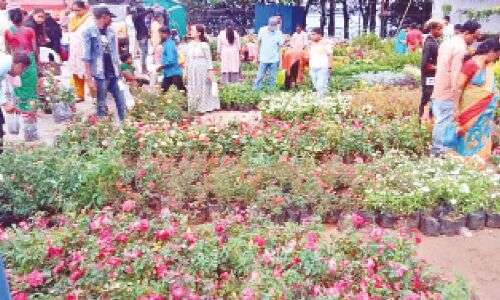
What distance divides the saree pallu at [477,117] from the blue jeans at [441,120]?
0.11m

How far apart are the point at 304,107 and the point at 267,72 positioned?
3.41 meters

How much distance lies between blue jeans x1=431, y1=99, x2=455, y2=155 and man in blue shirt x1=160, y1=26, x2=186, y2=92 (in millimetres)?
4293

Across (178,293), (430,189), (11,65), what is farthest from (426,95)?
(11,65)

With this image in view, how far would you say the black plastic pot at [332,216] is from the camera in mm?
5520

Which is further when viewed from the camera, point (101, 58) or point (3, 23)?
point (3, 23)

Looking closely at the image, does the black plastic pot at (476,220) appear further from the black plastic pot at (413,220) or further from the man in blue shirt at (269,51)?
the man in blue shirt at (269,51)

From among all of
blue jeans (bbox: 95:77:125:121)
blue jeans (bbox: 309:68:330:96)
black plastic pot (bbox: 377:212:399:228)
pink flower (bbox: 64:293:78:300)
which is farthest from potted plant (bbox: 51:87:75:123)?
pink flower (bbox: 64:293:78:300)

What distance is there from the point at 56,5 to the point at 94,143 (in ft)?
47.1

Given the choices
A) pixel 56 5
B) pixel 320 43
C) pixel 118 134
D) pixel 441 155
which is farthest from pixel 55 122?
pixel 56 5

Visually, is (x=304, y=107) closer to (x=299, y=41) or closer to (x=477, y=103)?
(x=477, y=103)

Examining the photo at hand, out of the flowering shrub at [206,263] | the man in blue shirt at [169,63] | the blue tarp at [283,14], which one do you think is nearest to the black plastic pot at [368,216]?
the flowering shrub at [206,263]

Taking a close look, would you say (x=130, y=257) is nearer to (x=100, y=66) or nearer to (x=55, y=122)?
(x=100, y=66)

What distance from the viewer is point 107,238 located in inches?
152

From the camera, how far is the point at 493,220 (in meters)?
5.52
